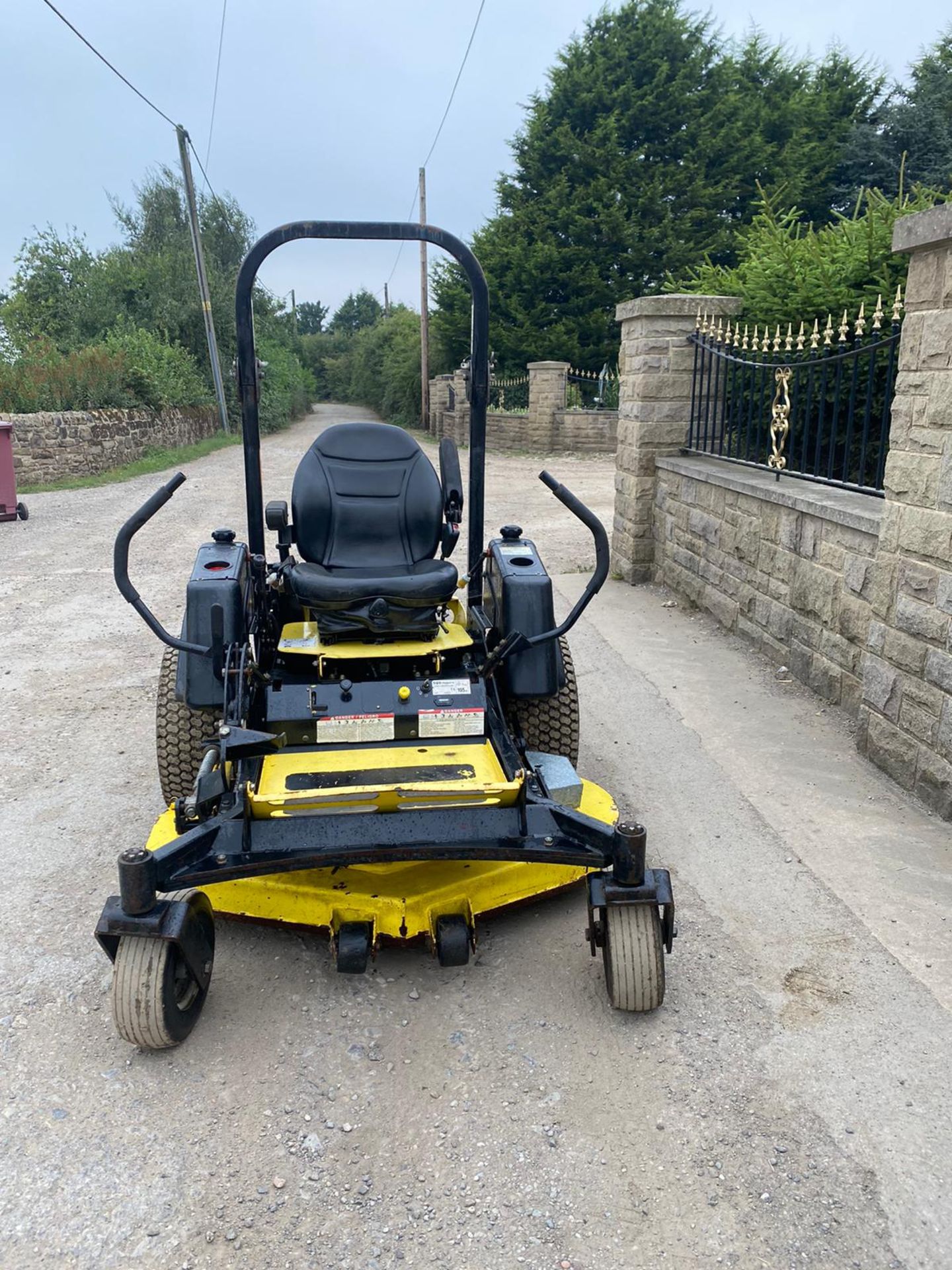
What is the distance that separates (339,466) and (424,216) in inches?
1034

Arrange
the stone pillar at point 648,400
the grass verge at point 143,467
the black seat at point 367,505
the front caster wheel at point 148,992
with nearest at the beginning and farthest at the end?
the front caster wheel at point 148,992 < the black seat at point 367,505 < the stone pillar at point 648,400 < the grass verge at point 143,467

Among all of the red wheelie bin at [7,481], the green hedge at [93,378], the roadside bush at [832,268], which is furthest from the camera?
the green hedge at [93,378]

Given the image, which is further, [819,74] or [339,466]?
[819,74]

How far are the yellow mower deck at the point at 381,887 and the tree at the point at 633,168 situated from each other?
21.2m

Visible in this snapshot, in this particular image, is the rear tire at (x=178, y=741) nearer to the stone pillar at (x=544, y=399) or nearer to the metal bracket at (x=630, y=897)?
the metal bracket at (x=630, y=897)

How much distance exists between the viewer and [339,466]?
4078 millimetres

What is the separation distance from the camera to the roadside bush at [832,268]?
6.45 m

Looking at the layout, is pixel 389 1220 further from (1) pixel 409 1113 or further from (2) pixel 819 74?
(2) pixel 819 74

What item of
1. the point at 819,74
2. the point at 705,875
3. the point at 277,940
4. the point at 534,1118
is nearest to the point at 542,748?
the point at 705,875

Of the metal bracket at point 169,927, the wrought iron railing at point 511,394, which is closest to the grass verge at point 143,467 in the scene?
the wrought iron railing at point 511,394

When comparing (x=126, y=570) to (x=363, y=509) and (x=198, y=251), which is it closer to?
→ (x=363, y=509)

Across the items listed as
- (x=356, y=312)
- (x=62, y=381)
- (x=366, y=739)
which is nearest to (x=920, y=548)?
(x=366, y=739)

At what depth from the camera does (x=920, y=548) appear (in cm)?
400

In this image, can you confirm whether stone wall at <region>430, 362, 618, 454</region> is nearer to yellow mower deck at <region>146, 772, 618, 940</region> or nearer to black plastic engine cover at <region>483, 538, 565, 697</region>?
black plastic engine cover at <region>483, 538, 565, 697</region>
